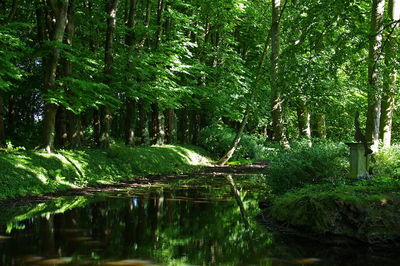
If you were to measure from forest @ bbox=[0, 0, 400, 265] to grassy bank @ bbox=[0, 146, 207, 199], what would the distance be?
0.04 metres

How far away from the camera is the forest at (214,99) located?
8805mm

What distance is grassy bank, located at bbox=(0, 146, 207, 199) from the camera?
10.1m

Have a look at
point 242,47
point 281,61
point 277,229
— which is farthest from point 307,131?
point 277,229

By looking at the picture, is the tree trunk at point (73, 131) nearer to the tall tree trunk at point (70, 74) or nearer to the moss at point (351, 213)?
the tall tree trunk at point (70, 74)

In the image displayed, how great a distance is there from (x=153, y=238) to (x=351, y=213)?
3445 millimetres

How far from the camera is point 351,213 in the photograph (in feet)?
21.5

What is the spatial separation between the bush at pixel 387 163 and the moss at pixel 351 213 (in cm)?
337

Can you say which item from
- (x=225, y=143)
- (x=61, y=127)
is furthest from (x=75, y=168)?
(x=225, y=143)

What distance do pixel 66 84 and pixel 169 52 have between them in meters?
7.92

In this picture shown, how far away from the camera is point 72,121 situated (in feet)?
52.4

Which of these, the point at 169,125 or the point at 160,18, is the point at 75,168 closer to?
the point at 160,18

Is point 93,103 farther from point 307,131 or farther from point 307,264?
point 307,131

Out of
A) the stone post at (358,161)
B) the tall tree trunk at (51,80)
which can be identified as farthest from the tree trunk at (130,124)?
the stone post at (358,161)

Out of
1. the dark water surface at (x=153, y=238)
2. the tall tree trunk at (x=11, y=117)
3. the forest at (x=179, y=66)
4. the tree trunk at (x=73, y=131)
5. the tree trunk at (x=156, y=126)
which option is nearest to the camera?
the dark water surface at (x=153, y=238)
